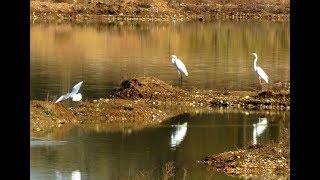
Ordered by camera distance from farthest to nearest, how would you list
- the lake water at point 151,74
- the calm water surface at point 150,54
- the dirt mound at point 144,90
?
the calm water surface at point 150,54 < the dirt mound at point 144,90 < the lake water at point 151,74

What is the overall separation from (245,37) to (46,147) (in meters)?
39.0

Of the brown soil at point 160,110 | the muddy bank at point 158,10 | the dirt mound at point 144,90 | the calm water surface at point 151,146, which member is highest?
the muddy bank at point 158,10

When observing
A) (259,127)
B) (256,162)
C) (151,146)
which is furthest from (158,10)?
(256,162)

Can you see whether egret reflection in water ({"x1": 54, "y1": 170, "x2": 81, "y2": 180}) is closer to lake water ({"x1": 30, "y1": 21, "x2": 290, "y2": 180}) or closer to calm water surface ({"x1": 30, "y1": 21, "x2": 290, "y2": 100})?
lake water ({"x1": 30, "y1": 21, "x2": 290, "y2": 180})

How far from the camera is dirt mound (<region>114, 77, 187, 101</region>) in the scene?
23406 millimetres

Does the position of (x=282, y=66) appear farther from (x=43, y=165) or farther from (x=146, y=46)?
(x=43, y=165)

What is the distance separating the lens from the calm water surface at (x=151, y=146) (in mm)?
13938

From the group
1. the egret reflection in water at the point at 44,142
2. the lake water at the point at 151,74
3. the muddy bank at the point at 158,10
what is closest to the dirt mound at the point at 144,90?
the lake water at the point at 151,74

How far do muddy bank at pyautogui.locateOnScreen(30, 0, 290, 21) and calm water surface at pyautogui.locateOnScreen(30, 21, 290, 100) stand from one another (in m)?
4.98

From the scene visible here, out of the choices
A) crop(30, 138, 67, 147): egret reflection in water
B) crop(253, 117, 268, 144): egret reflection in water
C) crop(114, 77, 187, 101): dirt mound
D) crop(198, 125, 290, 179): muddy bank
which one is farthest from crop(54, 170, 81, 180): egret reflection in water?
crop(114, 77, 187, 101): dirt mound

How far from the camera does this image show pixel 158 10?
73188 mm

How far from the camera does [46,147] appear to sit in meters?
16.2

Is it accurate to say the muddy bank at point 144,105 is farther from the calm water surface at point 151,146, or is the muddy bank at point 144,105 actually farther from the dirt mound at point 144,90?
the calm water surface at point 151,146
